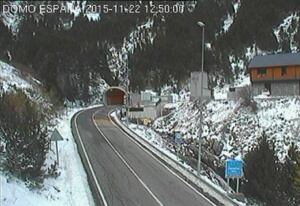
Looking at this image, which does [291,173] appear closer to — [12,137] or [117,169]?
[117,169]

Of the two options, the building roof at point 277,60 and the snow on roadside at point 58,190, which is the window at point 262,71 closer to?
the building roof at point 277,60

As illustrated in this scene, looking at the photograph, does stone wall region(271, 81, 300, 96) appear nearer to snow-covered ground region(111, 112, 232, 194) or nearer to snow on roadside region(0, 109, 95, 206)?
snow-covered ground region(111, 112, 232, 194)

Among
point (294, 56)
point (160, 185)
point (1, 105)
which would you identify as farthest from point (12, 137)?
point (294, 56)

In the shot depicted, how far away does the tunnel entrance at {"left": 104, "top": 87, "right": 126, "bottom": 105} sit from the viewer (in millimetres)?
100125

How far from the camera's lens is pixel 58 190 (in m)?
20.9

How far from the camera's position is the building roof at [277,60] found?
51.1 m

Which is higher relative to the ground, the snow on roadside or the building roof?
the building roof

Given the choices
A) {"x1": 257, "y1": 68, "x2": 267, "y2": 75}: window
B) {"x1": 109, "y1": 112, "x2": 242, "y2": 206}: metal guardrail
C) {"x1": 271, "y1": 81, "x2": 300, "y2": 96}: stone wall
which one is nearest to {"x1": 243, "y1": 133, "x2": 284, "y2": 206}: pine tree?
{"x1": 109, "y1": 112, "x2": 242, "y2": 206}: metal guardrail

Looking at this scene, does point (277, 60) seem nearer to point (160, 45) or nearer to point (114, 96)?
point (114, 96)

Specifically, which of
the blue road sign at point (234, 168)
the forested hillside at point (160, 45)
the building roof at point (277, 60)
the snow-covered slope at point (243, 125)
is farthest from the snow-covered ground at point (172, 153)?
the forested hillside at point (160, 45)

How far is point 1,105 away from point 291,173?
50.5 feet

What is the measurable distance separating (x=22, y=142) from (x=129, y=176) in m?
7.26

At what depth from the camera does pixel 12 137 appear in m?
21.1

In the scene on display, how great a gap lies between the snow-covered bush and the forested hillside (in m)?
57.4
